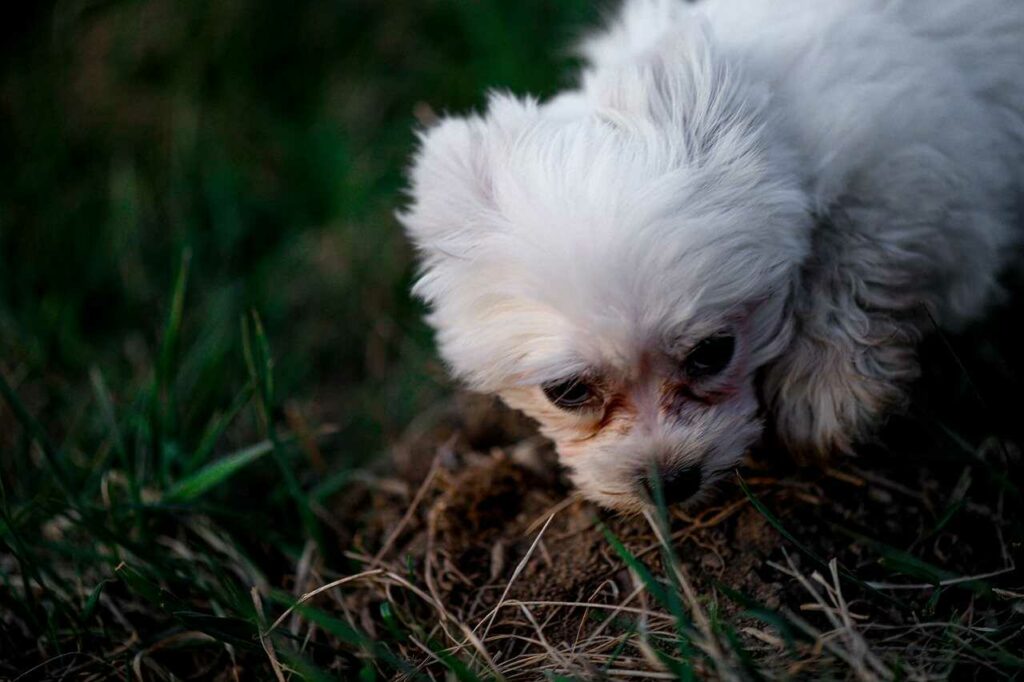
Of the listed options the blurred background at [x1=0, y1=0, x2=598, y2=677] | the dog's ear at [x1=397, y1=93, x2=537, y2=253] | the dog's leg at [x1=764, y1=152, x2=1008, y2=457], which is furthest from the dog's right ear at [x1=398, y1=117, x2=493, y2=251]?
the dog's leg at [x1=764, y1=152, x2=1008, y2=457]

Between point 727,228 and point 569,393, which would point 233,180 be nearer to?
point 569,393

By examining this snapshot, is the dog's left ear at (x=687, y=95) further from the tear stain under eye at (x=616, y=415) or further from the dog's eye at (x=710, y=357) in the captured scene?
the tear stain under eye at (x=616, y=415)

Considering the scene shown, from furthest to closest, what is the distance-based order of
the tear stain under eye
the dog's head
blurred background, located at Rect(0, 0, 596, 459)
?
blurred background, located at Rect(0, 0, 596, 459) → the tear stain under eye → the dog's head

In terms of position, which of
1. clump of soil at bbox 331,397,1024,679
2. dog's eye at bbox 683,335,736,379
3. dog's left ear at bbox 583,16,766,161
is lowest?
clump of soil at bbox 331,397,1024,679

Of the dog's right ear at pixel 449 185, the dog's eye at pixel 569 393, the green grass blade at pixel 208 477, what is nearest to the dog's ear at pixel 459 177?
the dog's right ear at pixel 449 185

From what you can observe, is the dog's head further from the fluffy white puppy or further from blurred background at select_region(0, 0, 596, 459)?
blurred background at select_region(0, 0, 596, 459)

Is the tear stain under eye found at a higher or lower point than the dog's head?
lower

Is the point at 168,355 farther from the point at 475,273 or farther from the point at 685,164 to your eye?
the point at 685,164
